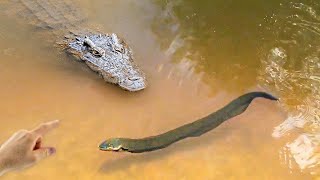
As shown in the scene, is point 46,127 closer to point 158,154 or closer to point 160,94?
point 158,154

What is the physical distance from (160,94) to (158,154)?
75cm

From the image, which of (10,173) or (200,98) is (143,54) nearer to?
(200,98)

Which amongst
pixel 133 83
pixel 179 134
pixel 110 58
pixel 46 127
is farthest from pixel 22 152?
pixel 110 58

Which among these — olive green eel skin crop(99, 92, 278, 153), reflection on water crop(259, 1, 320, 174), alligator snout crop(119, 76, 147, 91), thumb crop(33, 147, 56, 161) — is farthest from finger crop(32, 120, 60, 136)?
reflection on water crop(259, 1, 320, 174)

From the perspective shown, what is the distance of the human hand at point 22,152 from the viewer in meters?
3.16

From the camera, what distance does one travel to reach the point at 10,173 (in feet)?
11.0

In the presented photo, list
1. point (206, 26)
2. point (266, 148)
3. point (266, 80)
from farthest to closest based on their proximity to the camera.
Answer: point (206, 26)
point (266, 80)
point (266, 148)

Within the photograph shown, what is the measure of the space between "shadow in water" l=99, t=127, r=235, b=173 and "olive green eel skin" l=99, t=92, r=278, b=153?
7 centimetres

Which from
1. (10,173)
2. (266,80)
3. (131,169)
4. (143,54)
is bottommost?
(10,173)

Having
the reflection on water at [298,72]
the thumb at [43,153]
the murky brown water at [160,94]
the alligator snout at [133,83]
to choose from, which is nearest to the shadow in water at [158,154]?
the murky brown water at [160,94]

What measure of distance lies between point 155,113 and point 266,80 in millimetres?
1094

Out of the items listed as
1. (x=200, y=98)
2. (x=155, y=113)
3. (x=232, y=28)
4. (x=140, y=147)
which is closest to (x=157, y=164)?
(x=140, y=147)

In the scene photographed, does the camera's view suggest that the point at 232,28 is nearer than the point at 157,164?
No

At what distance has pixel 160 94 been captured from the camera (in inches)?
163
